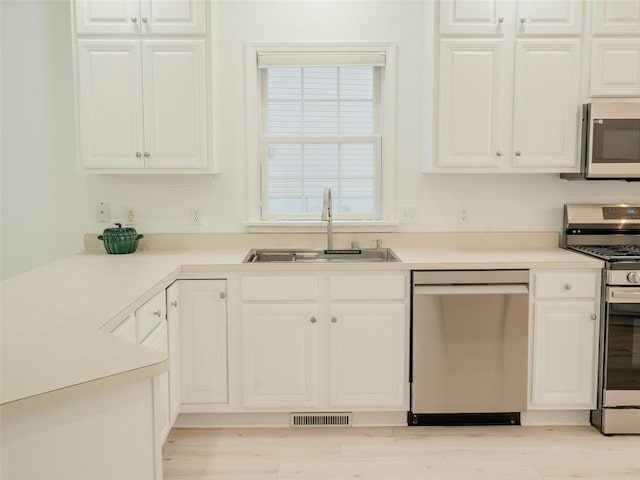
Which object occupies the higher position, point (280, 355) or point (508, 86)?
point (508, 86)

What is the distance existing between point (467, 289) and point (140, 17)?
7.18 ft

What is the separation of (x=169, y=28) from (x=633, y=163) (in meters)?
2.56

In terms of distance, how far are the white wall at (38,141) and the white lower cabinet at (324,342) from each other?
1303mm

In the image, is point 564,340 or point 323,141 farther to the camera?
point 323,141

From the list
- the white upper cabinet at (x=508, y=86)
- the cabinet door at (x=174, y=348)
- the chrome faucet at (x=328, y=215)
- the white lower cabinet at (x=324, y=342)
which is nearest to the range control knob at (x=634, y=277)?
the white upper cabinet at (x=508, y=86)

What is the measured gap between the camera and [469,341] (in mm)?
3322

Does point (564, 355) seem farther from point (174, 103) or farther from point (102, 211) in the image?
point (102, 211)

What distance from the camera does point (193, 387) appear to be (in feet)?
11.1

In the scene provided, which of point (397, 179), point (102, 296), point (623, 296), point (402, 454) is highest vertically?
point (397, 179)

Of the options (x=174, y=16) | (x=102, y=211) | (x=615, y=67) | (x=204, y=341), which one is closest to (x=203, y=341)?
(x=204, y=341)

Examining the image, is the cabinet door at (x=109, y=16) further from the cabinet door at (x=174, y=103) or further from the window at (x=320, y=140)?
the window at (x=320, y=140)

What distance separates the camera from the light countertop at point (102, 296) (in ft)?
4.98

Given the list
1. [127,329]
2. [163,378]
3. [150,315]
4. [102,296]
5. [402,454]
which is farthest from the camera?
[402,454]

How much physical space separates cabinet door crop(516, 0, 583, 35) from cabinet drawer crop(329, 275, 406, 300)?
1481mm
